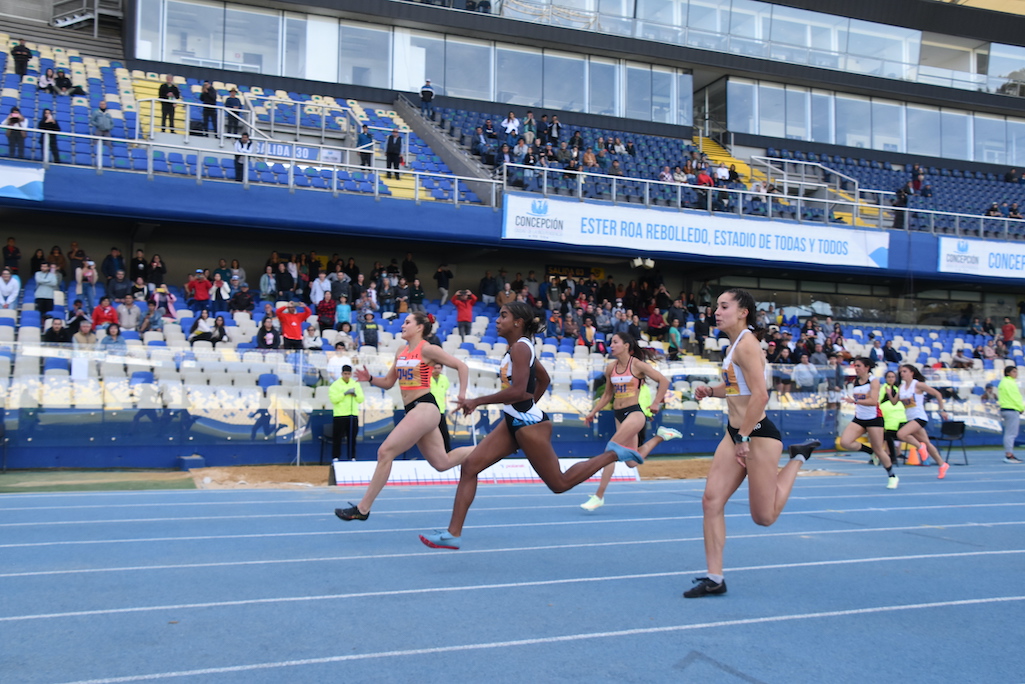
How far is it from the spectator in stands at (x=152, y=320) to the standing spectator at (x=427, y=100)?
12.7 m

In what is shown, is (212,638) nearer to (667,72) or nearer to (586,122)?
(586,122)

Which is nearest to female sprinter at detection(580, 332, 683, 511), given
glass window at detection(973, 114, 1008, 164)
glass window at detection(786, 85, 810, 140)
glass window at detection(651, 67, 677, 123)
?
glass window at detection(651, 67, 677, 123)

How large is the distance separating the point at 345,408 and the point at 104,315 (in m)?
5.38

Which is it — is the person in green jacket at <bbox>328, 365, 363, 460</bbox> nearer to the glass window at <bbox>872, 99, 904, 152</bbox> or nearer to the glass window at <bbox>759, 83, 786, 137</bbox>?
the glass window at <bbox>759, 83, 786, 137</bbox>

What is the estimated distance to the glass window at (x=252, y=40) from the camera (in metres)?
27.1

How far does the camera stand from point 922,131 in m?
36.6

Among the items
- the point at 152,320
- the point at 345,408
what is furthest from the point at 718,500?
the point at 152,320

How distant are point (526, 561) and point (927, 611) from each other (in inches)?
120

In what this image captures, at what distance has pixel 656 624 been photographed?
5.46 m

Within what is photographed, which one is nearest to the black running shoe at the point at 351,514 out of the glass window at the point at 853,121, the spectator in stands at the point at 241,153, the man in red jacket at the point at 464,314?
the man in red jacket at the point at 464,314

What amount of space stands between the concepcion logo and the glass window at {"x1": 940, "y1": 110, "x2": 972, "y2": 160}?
22.0 metres

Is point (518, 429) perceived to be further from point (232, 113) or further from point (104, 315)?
point (232, 113)

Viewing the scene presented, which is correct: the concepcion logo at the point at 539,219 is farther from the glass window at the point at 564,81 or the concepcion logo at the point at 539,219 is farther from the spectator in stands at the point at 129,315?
the spectator in stands at the point at 129,315

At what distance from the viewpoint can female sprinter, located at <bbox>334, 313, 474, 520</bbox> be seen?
25.8 feet
